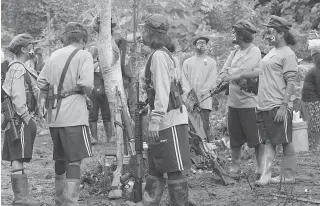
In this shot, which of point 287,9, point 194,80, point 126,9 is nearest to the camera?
point 194,80

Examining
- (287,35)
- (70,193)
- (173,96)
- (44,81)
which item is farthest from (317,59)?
(70,193)

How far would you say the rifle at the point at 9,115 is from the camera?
6.61 meters

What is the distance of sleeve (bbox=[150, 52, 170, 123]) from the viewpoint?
5.38 meters

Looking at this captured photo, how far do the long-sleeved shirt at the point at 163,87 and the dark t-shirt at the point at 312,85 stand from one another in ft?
9.18

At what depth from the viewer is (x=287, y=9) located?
1539 centimetres

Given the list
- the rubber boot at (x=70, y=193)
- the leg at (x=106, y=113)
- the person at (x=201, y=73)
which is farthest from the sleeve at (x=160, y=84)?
the leg at (x=106, y=113)

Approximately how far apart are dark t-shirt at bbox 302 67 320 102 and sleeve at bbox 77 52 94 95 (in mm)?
3226

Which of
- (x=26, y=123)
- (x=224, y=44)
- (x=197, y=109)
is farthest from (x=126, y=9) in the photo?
(x=26, y=123)

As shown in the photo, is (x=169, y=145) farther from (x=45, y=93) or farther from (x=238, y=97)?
(x=238, y=97)

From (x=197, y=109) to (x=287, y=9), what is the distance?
7.46 metres

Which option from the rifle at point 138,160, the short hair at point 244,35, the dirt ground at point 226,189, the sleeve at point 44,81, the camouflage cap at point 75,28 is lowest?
the dirt ground at point 226,189

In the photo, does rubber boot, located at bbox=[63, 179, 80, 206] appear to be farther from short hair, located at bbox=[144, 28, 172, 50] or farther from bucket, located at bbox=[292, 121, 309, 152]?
bucket, located at bbox=[292, 121, 309, 152]

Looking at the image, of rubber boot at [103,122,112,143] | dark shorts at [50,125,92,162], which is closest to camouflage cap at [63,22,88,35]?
dark shorts at [50,125,92,162]

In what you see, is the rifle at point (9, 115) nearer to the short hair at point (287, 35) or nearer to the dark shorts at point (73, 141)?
the dark shorts at point (73, 141)
